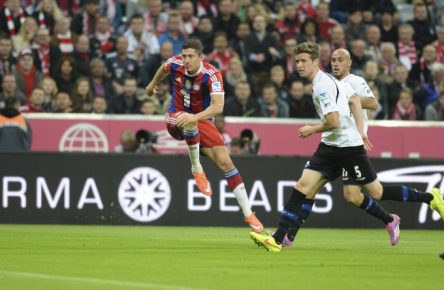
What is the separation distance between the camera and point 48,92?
20844 millimetres

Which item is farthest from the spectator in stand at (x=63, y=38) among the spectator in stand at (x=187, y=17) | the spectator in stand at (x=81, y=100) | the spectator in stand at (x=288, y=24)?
the spectator in stand at (x=288, y=24)

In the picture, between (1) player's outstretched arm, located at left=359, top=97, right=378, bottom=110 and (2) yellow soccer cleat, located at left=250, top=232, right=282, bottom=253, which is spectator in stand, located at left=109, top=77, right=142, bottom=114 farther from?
(2) yellow soccer cleat, located at left=250, top=232, right=282, bottom=253

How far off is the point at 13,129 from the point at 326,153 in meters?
7.84

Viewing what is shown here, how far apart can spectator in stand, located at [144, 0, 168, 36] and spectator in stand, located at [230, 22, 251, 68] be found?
140 cm

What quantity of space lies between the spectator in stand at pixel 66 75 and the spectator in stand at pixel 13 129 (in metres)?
1.47

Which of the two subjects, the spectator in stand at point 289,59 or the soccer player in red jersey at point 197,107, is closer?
the soccer player in red jersey at point 197,107

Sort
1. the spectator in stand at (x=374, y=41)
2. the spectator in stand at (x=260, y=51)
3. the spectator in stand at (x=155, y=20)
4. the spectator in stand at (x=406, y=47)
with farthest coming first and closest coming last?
the spectator in stand at (x=406, y=47), the spectator in stand at (x=374, y=41), the spectator in stand at (x=155, y=20), the spectator in stand at (x=260, y=51)

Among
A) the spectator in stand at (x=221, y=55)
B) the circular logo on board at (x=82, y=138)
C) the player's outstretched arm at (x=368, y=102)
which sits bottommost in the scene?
the circular logo on board at (x=82, y=138)

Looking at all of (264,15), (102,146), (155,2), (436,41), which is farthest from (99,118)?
(436,41)

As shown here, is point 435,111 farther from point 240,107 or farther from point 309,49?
point 309,49

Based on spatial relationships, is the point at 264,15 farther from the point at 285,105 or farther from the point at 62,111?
the point at 62,111

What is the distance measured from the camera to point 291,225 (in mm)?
13000

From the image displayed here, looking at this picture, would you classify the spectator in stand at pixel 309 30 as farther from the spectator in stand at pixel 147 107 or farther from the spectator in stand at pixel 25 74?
the spectator in stand at pixel 25 74

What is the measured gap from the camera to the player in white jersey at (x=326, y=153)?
41.1 ft
